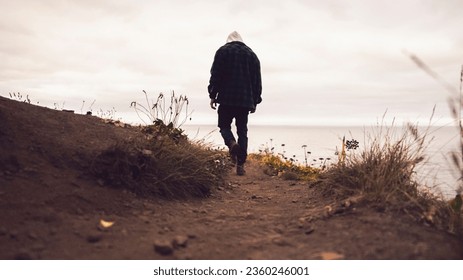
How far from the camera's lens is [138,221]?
105 inches

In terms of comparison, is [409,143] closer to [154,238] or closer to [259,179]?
[154,238]

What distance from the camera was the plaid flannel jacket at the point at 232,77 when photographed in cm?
565

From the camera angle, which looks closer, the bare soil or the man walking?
the bare soil

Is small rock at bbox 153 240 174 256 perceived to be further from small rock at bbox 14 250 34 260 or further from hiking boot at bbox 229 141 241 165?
hiking boot at bbox 229 141 241 165

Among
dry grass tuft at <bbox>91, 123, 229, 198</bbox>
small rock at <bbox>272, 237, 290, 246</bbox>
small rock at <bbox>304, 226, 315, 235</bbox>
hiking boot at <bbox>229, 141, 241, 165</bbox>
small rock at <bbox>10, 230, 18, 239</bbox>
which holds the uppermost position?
hiking boot at <bbox>229, 141, 241, 165</bbox>

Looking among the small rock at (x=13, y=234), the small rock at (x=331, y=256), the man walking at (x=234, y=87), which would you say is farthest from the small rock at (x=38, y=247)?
the man walking at (x=234, y=87)

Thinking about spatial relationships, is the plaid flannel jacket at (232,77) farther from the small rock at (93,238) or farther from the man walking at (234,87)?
the small rock at (93,238)

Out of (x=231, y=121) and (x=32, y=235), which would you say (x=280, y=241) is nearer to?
(x=32, y=235)

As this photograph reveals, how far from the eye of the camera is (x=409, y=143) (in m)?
3.33

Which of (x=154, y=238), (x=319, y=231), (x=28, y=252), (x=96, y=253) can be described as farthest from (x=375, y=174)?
(x=28, y=252)

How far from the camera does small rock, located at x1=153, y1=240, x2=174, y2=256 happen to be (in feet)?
7.02

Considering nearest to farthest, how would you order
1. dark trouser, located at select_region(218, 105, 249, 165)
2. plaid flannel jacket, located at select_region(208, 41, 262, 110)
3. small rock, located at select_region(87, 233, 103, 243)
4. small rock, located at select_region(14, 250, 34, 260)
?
small rock, located at select_region(14, 250, 34, 260), small rock, located at select_region(87, 233, 103, 243), plaid flannel jacket, located at select_region(208, 41, 262, 110), dark trouser, located at select_region(218, 105, 249, 165)

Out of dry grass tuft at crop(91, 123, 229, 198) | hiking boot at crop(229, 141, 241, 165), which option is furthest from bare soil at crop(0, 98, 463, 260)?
hiking boot at crop(229, 141, 241, 165)

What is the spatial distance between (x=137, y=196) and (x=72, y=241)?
3.28 ft
